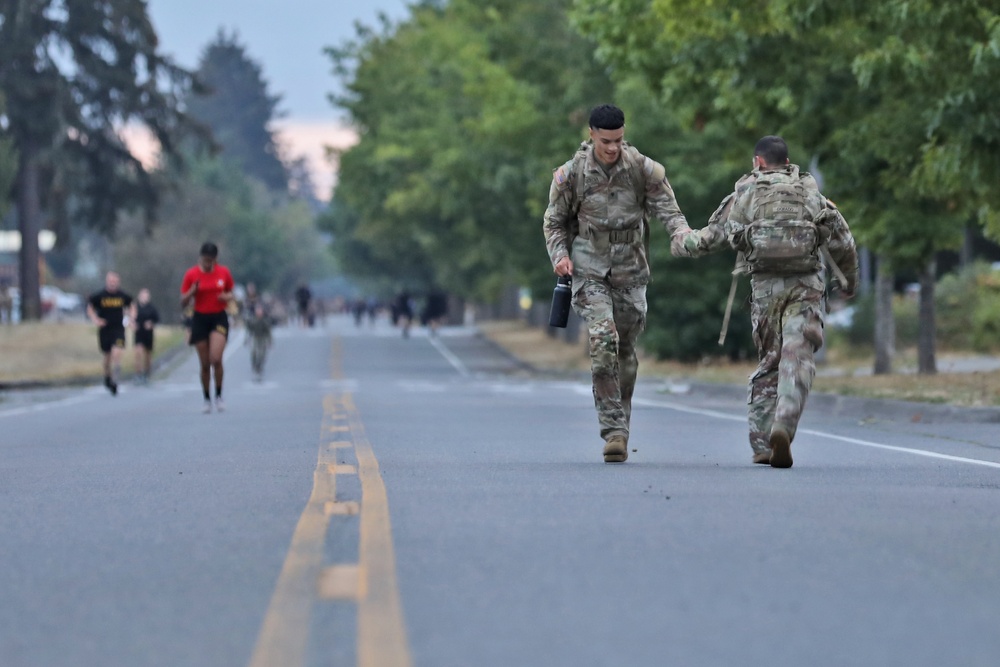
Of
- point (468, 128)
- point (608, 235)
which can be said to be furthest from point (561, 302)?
point (468, 128)

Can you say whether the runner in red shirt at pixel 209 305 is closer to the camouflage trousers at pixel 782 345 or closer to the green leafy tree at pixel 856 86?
the green leafy tree at pixel 856 86

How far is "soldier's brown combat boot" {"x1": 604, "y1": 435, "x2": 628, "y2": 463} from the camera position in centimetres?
1150

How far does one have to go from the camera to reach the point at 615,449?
11500mm

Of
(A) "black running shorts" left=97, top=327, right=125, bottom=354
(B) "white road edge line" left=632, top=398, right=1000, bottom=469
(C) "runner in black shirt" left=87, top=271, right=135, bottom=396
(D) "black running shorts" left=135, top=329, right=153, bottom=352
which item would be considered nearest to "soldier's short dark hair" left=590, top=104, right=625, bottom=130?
(B) "white road edge line" left=632, top=398, right=1000, bottom=469

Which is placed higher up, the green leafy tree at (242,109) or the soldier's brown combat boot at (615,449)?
the green leafy tree at (242,109)

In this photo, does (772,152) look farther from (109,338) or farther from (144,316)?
A: (144,316)

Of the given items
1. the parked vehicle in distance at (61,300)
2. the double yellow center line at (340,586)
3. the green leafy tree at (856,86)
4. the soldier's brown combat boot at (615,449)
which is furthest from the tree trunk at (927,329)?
the parked vehicle in distance at (61,300)

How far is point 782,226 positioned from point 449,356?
128 ft

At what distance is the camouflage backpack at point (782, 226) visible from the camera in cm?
1131

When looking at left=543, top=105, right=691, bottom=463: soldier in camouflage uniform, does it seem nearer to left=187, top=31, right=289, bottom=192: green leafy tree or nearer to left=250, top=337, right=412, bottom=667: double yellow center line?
left=250, top=337, right=412, bottom=667: double yellow center line

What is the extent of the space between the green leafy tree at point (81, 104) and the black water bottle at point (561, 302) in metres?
43.9

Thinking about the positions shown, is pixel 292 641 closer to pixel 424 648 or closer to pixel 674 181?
pixel 424 648

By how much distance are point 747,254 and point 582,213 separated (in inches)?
43.9

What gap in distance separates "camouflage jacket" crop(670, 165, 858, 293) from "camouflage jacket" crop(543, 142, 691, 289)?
12.2 inches
